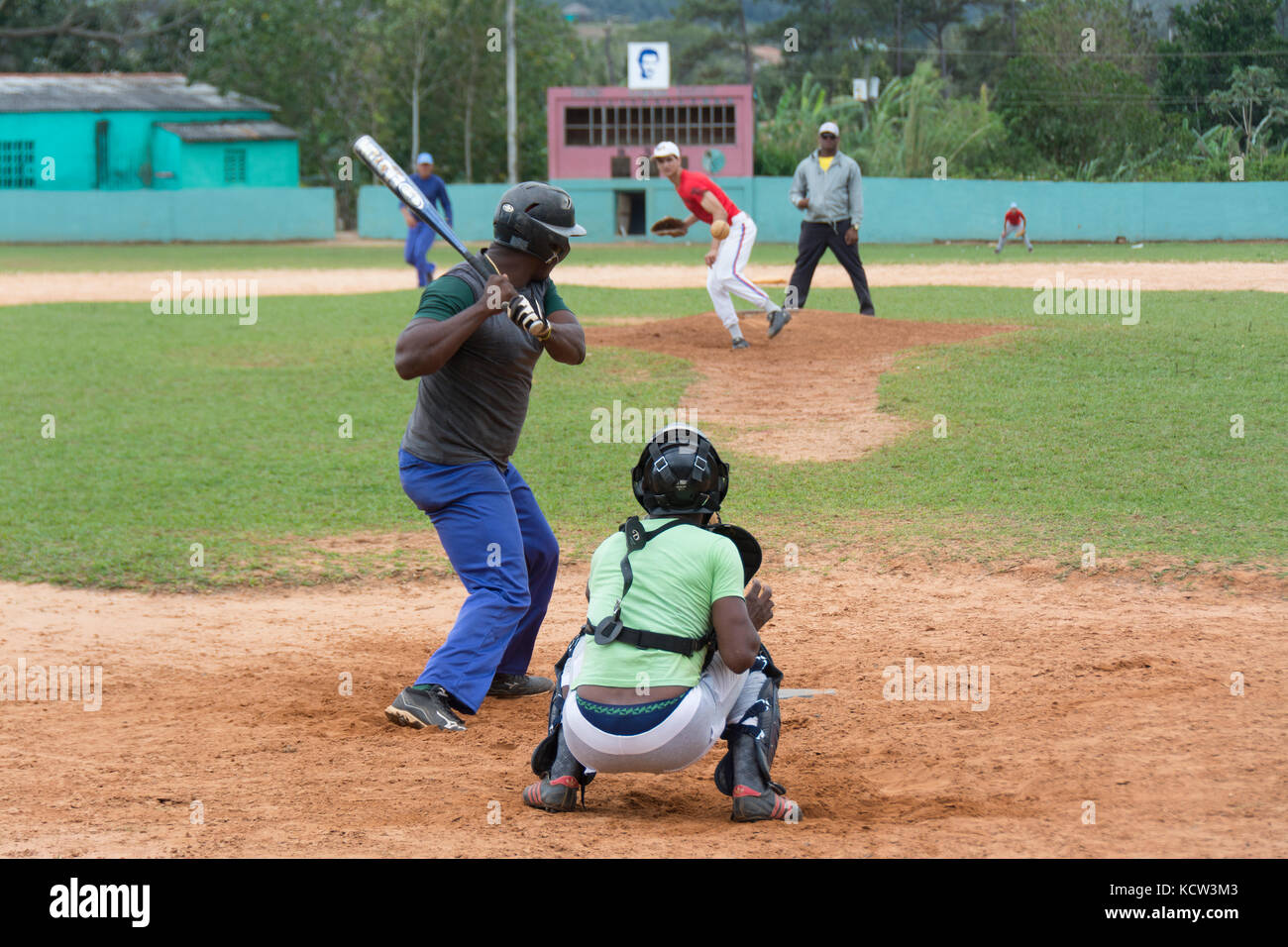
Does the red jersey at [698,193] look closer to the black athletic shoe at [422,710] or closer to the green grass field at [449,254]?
the black athletic shoe at [422,710]

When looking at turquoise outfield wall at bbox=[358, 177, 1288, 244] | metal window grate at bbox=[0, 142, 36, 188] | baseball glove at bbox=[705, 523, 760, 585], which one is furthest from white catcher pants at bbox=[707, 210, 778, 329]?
metal window grate at bbox=[0, 142, 36, 188]

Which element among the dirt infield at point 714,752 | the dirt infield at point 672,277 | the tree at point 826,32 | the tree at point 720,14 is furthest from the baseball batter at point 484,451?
the tree at point 720,14

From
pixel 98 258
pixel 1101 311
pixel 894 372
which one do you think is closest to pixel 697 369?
pixel 894 372

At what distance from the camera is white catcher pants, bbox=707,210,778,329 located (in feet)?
44.7

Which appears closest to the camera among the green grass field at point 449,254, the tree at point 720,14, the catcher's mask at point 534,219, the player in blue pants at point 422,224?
the catcher's mask at point 534,219

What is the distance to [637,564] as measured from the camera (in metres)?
4.44

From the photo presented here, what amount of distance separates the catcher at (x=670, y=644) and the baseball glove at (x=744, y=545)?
8 centimetres

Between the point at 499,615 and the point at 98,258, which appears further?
the point at 98,258

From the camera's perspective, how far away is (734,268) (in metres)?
13.7

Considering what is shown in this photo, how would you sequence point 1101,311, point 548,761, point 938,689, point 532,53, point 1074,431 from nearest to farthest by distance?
point 548,761 < point 938,689 < point 1074,431 < point 1101,311 < point 532,53

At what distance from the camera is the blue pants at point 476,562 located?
549cm

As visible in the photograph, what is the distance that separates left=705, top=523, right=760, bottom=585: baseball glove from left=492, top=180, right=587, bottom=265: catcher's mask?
143 centimetres

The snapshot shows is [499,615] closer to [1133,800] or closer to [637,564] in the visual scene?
[637,564]

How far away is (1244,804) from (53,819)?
383 centimetres
